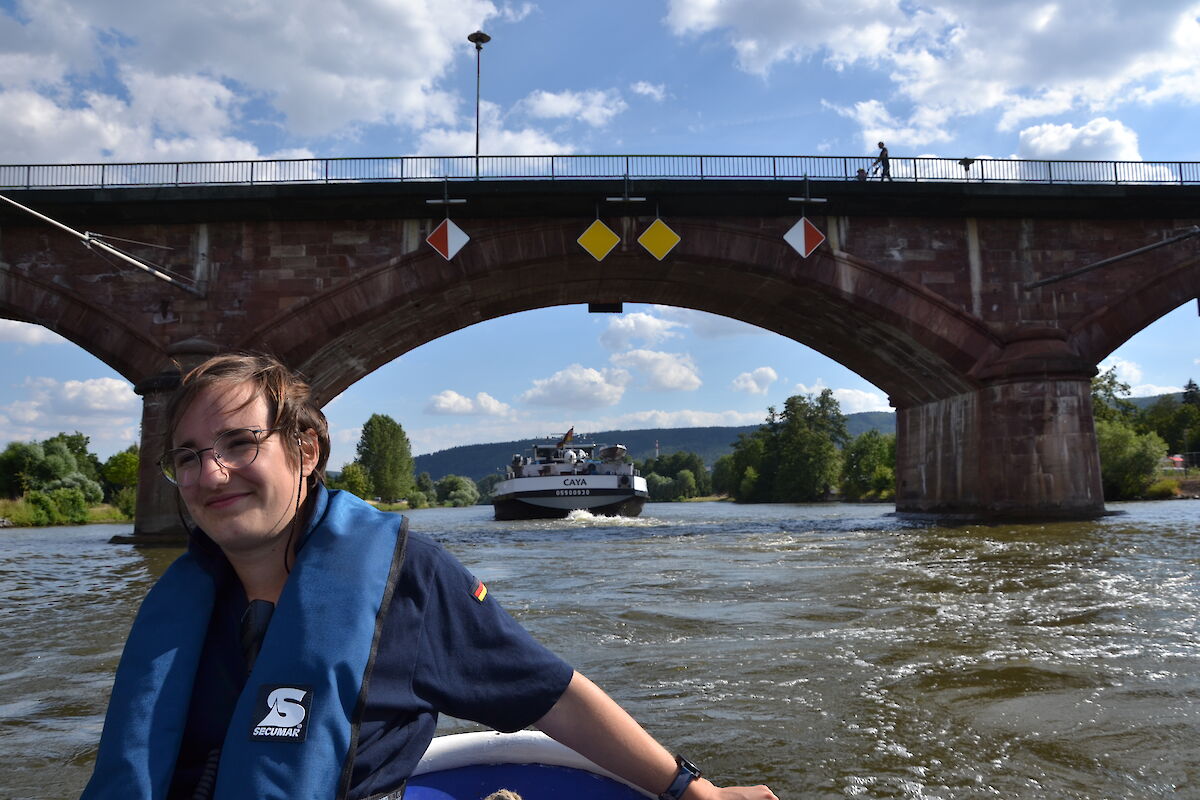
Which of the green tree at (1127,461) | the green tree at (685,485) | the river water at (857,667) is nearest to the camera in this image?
the river water at (857,667)

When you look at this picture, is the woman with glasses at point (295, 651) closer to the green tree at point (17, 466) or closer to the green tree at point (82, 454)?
the green tree at point (17, 466)

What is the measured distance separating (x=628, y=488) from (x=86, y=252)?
60.6 ft

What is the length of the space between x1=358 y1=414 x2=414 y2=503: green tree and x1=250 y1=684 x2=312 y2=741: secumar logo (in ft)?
Answer: 295

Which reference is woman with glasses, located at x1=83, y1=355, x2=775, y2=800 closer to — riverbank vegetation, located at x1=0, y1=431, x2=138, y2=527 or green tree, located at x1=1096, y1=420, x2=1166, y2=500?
green tree, located at x1=1096, y1=420, x2=1166, y2=500

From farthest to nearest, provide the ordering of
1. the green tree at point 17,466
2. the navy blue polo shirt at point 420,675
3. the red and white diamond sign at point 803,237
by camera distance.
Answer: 1. the green tree at point 17,466
2. the red and white diamond sign at point 803,237
3. the navy blue polo shirt at point 420,675

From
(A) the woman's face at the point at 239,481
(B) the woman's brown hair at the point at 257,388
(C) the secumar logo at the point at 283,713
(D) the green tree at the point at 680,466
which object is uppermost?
(D) the green tree at the point at 680,466

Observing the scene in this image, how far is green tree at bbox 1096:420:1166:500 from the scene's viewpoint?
35438mm

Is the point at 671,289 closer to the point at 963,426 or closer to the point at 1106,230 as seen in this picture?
the point at 963,426

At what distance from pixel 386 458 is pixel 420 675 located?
3618 inches

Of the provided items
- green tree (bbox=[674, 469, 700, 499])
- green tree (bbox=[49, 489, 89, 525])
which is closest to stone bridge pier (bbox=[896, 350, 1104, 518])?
green tree (bbox=[49, 489, 89, 525])

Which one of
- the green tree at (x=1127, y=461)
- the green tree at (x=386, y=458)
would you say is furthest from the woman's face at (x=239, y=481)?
the green tree at (x=386, y=458)

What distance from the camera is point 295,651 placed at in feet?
4.42

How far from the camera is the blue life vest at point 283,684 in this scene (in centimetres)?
129

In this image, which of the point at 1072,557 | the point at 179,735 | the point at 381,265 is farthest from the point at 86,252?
the point at 179,735
